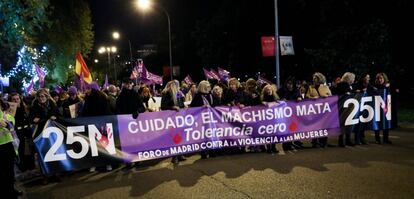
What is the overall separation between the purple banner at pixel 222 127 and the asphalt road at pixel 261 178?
374 millimetres

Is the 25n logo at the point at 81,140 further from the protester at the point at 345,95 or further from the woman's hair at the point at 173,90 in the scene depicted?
the protester at the point at 345,95

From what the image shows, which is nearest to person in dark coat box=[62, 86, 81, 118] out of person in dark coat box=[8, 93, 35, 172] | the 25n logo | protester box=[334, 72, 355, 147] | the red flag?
person in dark coat box=[8, 93, 35, 172]

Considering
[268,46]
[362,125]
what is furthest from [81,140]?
[268,46]

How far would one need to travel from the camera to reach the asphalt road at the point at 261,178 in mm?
7277

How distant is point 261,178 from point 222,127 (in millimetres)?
2633

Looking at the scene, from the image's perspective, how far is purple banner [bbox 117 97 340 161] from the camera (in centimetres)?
986

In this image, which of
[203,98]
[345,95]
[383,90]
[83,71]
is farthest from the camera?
[83,71]

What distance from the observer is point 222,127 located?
10.7m

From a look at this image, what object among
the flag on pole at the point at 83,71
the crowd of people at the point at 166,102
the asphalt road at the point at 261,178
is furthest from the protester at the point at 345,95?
the flag on pole at the point at 83,71

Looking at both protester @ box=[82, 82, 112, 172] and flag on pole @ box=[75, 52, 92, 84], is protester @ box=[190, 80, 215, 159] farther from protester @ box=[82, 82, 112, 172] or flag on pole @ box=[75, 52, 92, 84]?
flag on pole @ box=[75, 52, 92, 84]

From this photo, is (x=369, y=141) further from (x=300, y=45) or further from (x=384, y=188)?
(x=300, y=45)

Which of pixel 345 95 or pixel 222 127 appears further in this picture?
pixel 345 95

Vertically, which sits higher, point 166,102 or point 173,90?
point 173,90

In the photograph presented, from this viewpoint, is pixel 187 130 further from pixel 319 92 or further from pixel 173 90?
pixel 319 92
